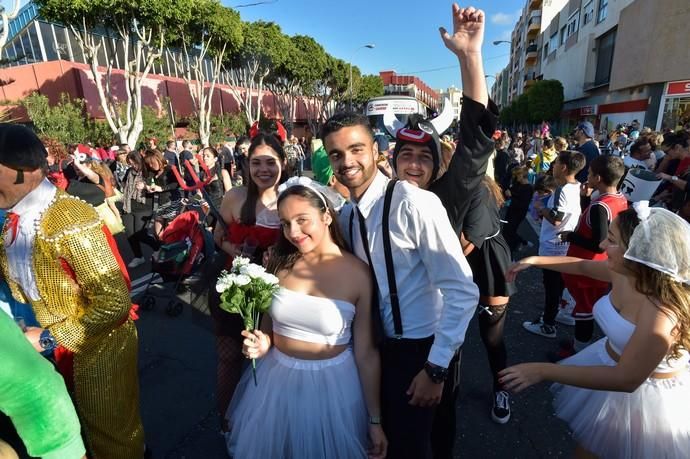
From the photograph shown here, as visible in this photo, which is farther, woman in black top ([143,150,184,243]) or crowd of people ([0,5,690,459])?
woman in black top ([143,150,184,243])

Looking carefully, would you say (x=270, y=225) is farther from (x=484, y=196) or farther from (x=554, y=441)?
(x=554, y=441)

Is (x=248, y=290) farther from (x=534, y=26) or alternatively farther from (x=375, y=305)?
(x=534, y=26)

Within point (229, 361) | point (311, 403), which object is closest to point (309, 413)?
point (311, 403)

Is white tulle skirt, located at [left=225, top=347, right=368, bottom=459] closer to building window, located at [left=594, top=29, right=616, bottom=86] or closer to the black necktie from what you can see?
the black necktie

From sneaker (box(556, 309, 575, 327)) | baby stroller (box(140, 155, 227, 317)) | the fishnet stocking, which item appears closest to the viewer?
the fishnet stocking

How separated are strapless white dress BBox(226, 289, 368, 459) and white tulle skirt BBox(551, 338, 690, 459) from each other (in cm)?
120

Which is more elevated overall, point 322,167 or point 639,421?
point 322,167

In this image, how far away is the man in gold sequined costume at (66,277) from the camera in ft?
5.52

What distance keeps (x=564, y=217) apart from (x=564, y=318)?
1290mm

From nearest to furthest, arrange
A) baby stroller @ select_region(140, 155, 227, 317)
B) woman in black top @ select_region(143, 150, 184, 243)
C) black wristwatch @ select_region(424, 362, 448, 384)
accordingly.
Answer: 1. black wristwatch @ select_region(424, 362, 448, 384)
2. baby stroller @ select_region(140, 155, 227, 317)
3. woman in black top @ select_region(143, 150, 184, 243)

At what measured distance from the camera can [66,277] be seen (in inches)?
67.9

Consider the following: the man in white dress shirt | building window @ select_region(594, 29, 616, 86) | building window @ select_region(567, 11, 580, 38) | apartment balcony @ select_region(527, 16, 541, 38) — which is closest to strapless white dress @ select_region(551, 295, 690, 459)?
the man in white dress shirt

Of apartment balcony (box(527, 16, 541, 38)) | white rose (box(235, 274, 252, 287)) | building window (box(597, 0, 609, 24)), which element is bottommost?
white rose (box(235, 274, 252, 287))

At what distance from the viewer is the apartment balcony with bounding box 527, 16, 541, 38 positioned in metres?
52.7
